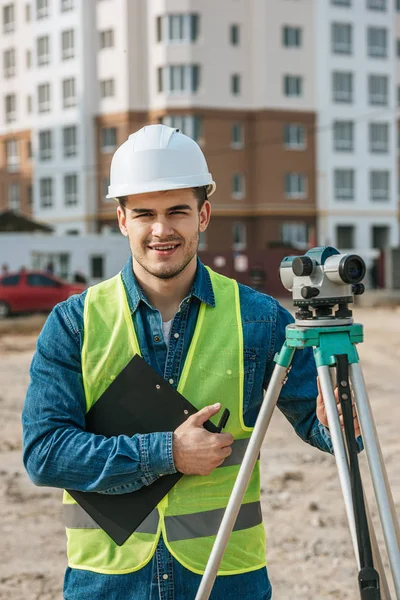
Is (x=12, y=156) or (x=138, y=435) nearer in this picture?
(x=138, y=435)

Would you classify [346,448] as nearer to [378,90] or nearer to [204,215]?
[204,215]

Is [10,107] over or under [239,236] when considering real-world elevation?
over

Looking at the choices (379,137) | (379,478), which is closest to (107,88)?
A: (379,137)

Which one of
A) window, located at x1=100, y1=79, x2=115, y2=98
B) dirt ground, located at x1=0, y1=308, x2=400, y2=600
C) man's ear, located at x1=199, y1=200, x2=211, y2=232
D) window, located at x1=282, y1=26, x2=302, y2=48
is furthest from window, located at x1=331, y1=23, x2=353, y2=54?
man's ear, located at x1=199, y1=200, x2=211, y2=232

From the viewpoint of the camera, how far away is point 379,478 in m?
2.02

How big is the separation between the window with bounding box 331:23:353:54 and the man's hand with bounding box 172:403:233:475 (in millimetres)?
48295

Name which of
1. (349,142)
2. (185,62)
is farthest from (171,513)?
(349,142)

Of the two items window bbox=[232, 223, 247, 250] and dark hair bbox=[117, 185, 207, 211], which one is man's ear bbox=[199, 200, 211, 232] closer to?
dark hair bbox=[117, 185, 207, 211]

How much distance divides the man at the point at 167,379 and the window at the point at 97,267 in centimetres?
3476

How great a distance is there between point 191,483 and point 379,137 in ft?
162

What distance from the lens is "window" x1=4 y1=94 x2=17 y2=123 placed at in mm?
52031

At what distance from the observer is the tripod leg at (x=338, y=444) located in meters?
2.03

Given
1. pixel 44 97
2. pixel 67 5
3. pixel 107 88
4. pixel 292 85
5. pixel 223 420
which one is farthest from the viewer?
pixel 44 97

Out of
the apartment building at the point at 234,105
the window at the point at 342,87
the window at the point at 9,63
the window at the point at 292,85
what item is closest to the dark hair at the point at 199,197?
the apartment building at the point at 234,105
